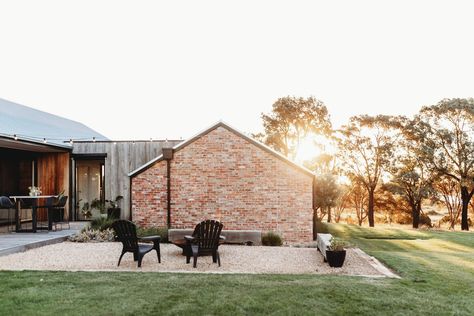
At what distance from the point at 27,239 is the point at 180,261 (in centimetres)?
476

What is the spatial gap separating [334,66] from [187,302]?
12.1 metres

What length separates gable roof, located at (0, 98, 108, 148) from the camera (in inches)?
566

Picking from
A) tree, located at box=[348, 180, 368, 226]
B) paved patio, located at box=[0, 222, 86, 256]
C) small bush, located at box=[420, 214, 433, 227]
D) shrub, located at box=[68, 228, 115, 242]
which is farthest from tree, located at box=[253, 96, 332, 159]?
paved patio, located at box=[0, 222, 86, 256]

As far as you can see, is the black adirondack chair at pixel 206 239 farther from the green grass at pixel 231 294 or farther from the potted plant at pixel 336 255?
the potted plant at pixel 336 255

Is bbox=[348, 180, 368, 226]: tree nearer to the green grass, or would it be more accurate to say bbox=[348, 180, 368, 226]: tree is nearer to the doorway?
the doorway

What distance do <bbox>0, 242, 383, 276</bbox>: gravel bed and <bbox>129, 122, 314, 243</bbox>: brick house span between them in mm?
2247

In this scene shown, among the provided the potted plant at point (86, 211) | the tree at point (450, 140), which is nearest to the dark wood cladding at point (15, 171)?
the potted plant at point (86, 211)

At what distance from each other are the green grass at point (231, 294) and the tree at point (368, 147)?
782 inches

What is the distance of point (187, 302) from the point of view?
5480mm

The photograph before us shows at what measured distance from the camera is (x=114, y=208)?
15.5 meters

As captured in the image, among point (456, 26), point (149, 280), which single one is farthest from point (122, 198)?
point (456, 26)

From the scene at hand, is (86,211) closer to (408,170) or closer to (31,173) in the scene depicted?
(31,173)

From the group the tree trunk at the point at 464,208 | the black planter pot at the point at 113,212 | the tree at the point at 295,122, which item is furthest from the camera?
the tree at the point at 295,122

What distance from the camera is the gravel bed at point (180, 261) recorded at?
7.91 meters
